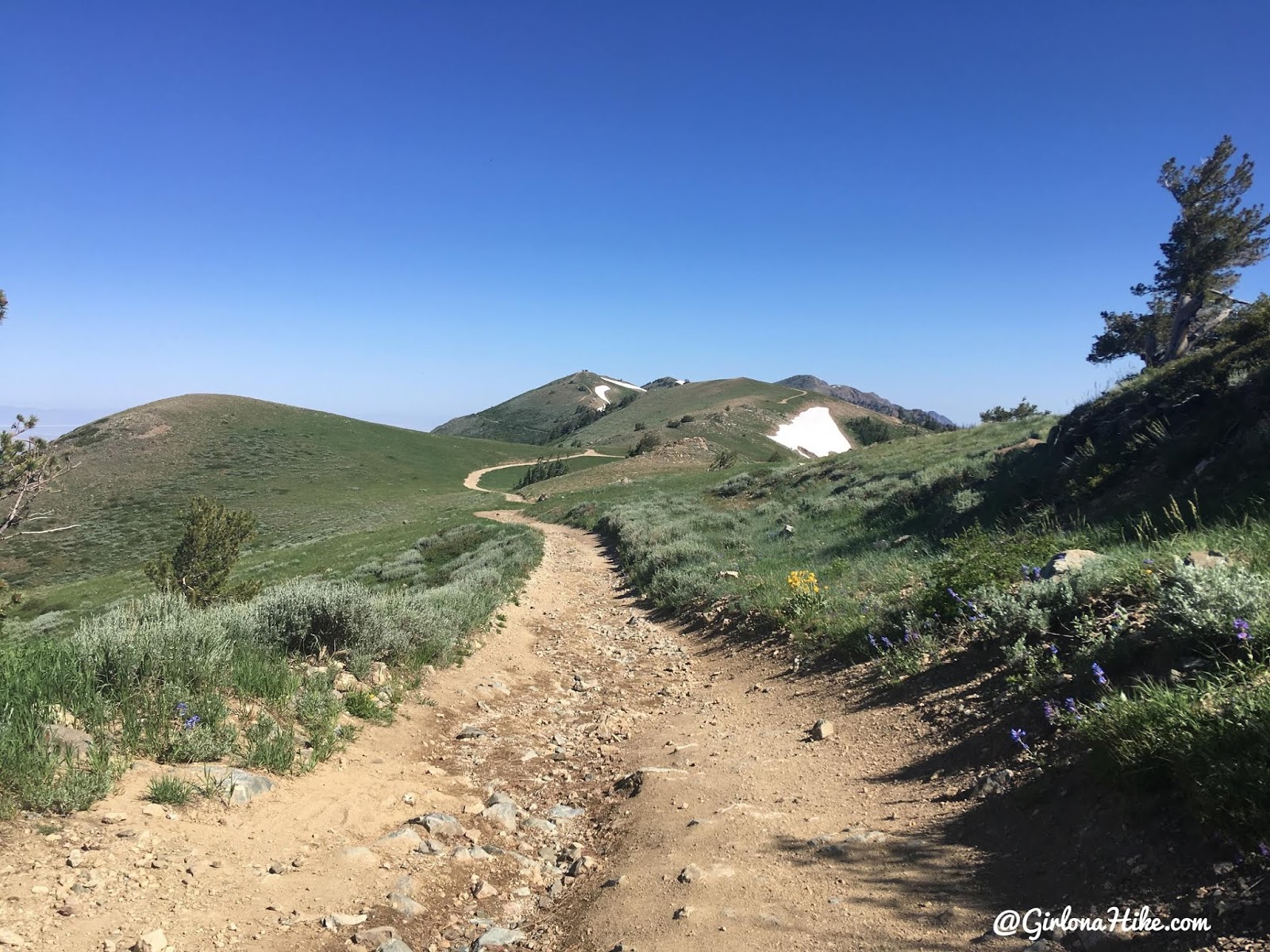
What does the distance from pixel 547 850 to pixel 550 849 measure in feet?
0.10

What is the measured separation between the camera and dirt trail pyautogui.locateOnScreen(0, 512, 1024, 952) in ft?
9.95

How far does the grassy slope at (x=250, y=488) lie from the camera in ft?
124

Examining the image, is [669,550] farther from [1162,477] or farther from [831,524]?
[1162,477]

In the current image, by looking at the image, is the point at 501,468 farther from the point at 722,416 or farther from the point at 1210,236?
the point at 1210,236

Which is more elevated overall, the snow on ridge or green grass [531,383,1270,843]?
the snow on ridge

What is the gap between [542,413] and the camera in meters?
164

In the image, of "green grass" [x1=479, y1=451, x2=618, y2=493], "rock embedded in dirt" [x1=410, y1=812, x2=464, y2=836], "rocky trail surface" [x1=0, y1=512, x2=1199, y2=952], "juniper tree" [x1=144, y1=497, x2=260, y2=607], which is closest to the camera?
"rocky trail surface" [x1=0, y1=512, x2=1199, y2=952]

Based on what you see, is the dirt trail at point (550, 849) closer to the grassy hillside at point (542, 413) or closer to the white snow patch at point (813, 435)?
the white snow patch at point (813, 435)

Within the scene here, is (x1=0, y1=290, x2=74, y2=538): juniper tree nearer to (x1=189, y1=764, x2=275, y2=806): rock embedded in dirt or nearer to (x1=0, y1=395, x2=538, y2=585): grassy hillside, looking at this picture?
(x1=189, y1=764, x2=275, y2=806): rock embedded in dirt

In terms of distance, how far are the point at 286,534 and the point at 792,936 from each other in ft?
179

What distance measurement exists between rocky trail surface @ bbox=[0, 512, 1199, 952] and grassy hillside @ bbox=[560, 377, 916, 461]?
6559 centimetres

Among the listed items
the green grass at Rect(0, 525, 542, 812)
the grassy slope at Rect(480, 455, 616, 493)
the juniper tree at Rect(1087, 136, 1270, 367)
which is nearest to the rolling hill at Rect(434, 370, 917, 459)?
the grassy slope at Rect(480, 455, 616, 493)

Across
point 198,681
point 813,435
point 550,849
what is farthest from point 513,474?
point 550,849

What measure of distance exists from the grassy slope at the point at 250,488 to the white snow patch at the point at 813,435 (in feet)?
127
